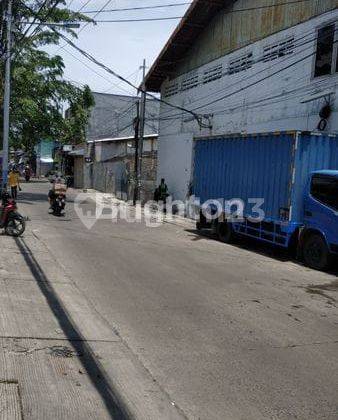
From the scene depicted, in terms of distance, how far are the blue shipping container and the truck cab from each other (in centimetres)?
35

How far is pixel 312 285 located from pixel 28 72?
22.2m

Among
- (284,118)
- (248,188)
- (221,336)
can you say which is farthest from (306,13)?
(221,336)

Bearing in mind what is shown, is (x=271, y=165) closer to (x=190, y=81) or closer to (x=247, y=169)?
(x=247, y=169)

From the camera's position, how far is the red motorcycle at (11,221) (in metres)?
13.7

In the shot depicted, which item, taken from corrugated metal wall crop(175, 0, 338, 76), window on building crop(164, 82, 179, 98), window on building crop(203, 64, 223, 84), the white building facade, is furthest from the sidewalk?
window on building crop(164, 82, 179, 98)

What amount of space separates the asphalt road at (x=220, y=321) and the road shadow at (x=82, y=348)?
47 cm

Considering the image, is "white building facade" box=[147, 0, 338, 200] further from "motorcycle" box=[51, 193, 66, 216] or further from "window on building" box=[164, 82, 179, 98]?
"motorcycle" box=[51, 193, 66, 216]

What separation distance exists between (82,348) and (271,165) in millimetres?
9095

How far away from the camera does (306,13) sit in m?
17.7

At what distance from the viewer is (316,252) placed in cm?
1237

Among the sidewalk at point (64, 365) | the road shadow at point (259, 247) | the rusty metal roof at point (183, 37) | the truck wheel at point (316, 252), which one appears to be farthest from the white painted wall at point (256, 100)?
the sidewalk at point (64, 365)

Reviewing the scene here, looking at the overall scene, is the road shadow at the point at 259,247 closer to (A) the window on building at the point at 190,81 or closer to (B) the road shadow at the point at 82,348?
(B) the road shadow at the point at 82,348

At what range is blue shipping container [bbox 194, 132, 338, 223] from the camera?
42.6 feet

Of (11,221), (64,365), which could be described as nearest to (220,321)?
(64,365)
